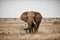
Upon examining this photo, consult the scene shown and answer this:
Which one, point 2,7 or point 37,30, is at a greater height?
point 2,7

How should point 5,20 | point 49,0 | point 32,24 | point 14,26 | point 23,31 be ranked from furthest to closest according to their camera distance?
point 49,0 < point 5,20 < point 14,26 < point 23,31 < point 32,24

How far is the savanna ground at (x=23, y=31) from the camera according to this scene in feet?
5.53

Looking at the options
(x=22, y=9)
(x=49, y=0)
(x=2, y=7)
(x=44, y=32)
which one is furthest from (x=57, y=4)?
(x=2, y=7)

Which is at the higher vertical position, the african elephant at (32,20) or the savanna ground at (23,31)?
the african elephant at (32,20)

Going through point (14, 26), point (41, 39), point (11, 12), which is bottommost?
point (41, 39)

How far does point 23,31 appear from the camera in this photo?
5.83 ft

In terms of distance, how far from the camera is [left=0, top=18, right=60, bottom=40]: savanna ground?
66.3 inches

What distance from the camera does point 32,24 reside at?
166 centimetres

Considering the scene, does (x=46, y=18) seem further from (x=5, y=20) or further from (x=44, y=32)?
(x=5, y=20)

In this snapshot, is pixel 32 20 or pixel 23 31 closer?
pixel 32 20

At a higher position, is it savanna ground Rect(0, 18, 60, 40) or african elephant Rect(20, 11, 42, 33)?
african elephant Rect(20, 11, 42, 33)

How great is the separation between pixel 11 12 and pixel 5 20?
0.23 meters

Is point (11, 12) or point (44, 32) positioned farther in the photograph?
point (11, 12)

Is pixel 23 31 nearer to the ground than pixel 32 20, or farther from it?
nearer to the ground
